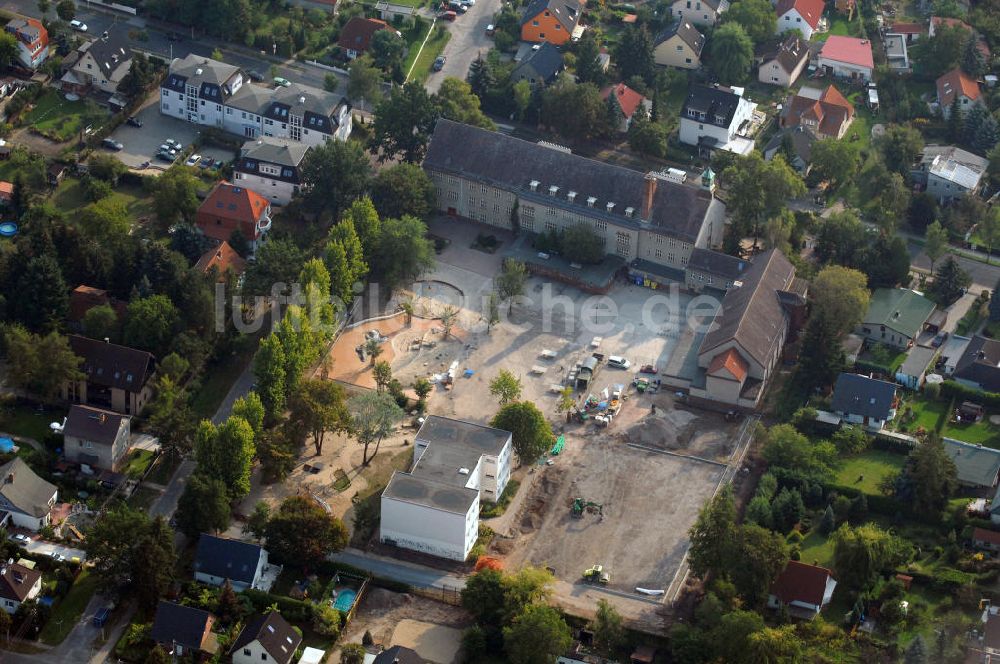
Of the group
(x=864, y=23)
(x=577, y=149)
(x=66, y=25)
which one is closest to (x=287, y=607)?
(x=577, y=149)

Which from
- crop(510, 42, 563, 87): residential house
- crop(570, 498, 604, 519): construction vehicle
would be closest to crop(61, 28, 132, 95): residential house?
crop(510, 42, 563, 87): residential house

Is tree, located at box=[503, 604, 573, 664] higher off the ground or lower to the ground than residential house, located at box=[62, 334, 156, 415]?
higher

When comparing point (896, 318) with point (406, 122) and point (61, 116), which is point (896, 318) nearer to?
point (406, 122)

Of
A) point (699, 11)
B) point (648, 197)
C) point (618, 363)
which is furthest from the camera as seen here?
point (699, 11)

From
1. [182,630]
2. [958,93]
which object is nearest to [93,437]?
[182,630]

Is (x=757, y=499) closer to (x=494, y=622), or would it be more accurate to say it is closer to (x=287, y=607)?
(x=494, y=622)

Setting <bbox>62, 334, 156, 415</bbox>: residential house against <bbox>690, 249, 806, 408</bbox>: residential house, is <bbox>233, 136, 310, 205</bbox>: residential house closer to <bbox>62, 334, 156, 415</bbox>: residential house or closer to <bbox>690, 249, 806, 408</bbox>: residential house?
<bbox>62, 334, 156, 415</bbox>: residential house
